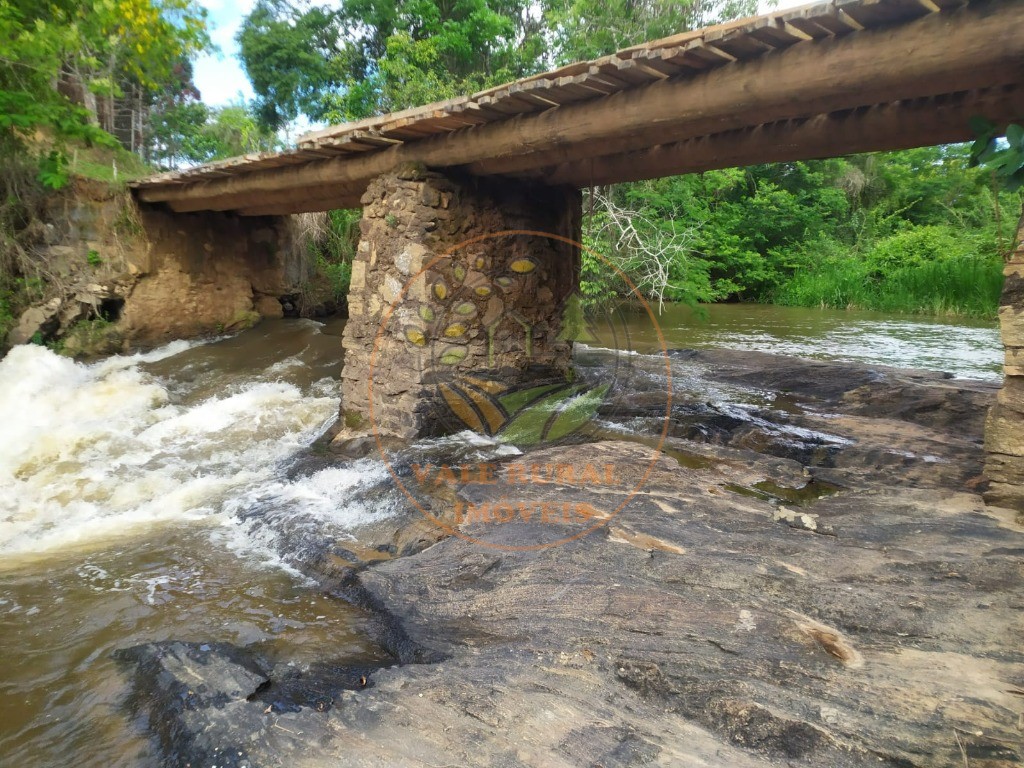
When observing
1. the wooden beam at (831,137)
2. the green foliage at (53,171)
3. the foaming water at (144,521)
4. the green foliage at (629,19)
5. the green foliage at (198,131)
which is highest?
the green foliage at (629,19)

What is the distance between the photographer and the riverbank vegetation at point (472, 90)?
6.77 metres

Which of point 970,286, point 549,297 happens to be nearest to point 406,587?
point 549,297

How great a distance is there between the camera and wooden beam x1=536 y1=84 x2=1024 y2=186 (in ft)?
9.73

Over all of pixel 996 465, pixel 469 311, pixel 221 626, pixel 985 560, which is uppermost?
pixel 469 311

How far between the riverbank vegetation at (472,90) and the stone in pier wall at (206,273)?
2.35 ft

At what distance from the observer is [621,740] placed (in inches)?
63.2

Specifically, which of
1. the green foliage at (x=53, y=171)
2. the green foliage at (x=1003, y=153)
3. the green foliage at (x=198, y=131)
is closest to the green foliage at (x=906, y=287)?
the green foliage at (x=1003, y=153)

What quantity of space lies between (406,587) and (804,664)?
1.55 m

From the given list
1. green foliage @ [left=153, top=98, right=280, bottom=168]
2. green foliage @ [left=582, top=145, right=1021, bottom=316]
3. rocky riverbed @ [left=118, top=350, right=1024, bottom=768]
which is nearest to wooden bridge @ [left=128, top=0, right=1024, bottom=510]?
rocky riverbed @ [left=118, top=350, right=1024, bottom=768]

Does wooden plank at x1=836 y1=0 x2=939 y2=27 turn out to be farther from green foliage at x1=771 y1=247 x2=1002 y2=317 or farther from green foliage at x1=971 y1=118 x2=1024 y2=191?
green foliage at x1=771 y1=247 x2=1002 y2=317

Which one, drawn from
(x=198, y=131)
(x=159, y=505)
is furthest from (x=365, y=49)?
(x=159, y=505)

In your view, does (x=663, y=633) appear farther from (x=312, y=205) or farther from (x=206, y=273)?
(x=206, y=273)

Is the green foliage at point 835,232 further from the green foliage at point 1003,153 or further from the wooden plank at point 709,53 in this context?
the green foliage at point 1003,153

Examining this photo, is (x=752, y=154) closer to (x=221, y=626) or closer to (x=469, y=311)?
(x=469, y=311)
